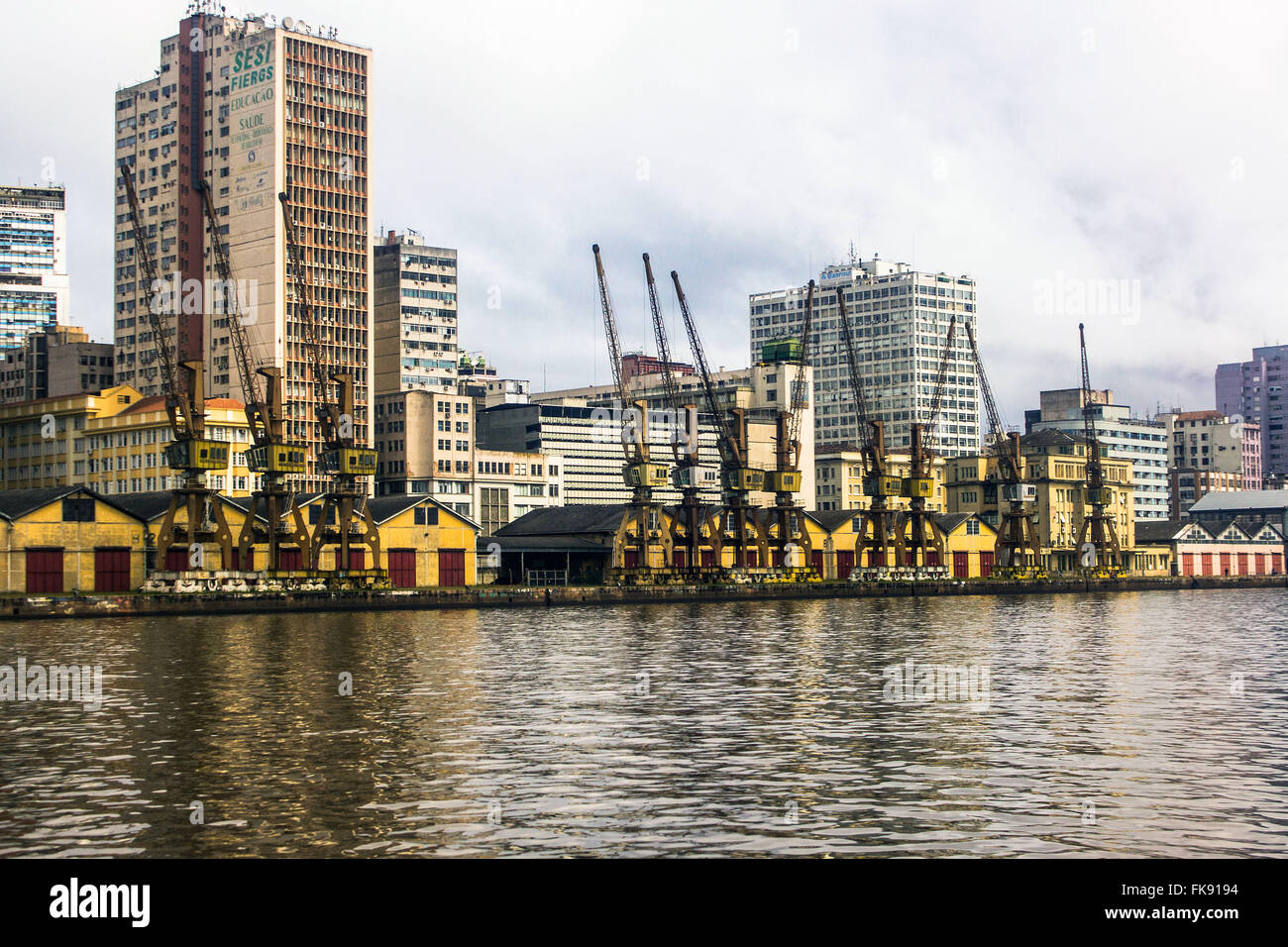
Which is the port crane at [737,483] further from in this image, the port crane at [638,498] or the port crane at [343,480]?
the port crane at [343,480]

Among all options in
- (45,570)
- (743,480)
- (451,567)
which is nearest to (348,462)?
(451,567)

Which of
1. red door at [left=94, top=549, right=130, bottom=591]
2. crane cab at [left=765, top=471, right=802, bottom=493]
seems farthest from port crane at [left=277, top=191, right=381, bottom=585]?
crane cab at [left=765, top=471, right=802, bottom=493]

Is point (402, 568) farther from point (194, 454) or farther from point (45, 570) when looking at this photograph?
point (45, 570)

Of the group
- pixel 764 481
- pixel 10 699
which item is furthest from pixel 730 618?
pixel 10 699

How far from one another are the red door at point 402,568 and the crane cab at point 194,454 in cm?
2408

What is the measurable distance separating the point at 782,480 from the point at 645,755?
500 feet

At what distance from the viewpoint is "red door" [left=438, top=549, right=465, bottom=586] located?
163375mm

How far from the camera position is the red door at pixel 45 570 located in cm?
13100

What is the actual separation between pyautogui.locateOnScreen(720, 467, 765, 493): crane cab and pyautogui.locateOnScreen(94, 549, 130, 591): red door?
7744 centimetres

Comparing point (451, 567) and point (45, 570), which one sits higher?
point (45, 570)

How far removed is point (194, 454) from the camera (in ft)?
456

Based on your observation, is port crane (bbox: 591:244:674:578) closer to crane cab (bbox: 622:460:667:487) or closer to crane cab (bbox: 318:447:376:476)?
crane cab (bbox: 622:460:667:487)
